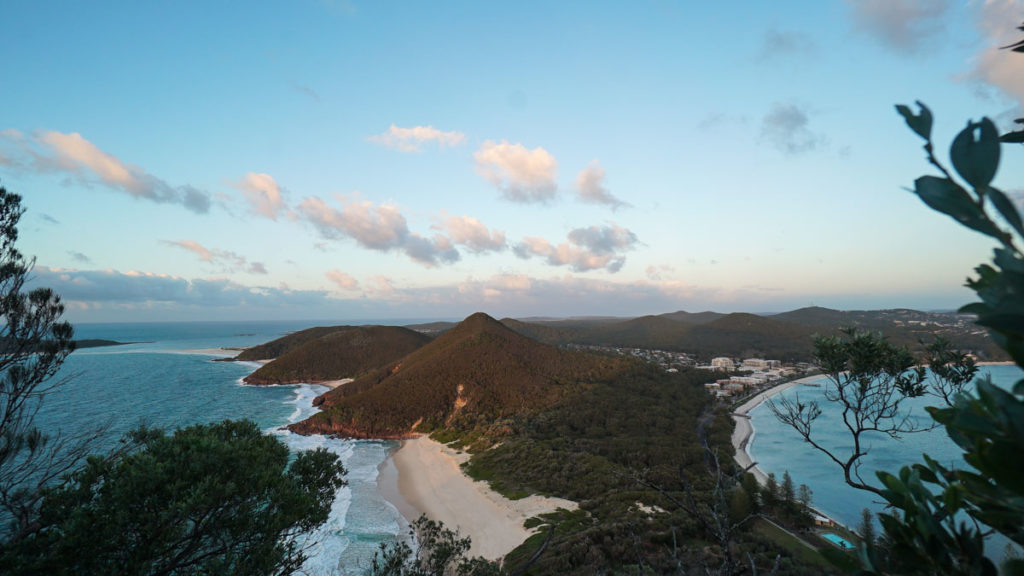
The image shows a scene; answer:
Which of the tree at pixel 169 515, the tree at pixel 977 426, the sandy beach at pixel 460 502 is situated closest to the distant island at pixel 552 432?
the sandy beach at pixel 460 502

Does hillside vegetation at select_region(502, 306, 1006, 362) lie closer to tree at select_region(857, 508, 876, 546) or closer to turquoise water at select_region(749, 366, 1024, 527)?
turquoise water at select_region(749, 366, 1024, 527)

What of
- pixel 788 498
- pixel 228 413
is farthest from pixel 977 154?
pixel 228 413

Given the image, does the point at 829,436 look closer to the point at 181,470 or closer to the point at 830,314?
the point at 181,470

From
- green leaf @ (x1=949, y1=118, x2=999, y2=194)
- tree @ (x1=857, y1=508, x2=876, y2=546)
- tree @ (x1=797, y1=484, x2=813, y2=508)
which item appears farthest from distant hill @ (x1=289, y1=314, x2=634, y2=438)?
green leaf @ (x1=949, y1=118, x2=999, y2=194)

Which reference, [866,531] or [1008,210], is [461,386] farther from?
[1008,210]

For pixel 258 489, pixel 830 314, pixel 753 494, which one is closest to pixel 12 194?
pixel 258 489
